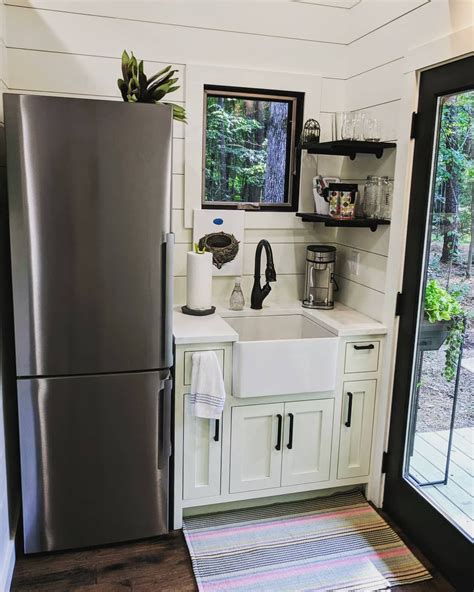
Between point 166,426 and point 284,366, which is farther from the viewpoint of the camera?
point 284,366

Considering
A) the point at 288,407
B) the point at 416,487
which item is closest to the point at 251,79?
the point at 288,407

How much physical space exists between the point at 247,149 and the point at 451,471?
1929mm

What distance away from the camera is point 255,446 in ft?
8.49

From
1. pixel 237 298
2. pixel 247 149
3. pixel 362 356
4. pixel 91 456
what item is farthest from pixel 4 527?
pixel 247 149

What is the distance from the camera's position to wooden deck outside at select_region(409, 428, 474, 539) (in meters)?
2.15

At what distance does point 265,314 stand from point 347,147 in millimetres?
970

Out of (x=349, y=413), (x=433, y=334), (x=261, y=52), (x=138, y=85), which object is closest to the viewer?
(x=138, y=85)

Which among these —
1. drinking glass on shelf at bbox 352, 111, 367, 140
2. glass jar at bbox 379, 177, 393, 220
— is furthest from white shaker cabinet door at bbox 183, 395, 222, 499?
drinking glass on shelf at bbox 352, 111, 367, 140

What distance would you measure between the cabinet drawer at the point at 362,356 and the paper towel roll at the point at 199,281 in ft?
2.45

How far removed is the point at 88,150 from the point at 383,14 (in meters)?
1.60

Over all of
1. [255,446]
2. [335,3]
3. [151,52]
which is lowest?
[255,446]

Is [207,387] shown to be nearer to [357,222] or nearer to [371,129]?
[357,222]

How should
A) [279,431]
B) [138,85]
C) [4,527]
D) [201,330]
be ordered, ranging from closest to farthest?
[4,527], [138,85], [201,330], [279,431]

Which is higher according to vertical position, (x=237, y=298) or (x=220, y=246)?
(x=220, y=246)
